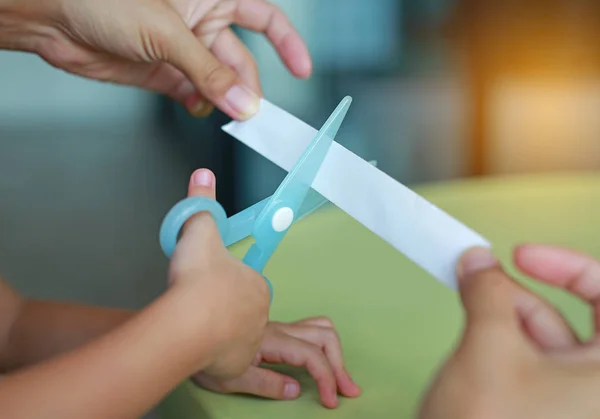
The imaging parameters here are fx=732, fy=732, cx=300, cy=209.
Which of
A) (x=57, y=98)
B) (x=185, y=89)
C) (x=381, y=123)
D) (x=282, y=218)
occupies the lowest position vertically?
(x=282, y=218)

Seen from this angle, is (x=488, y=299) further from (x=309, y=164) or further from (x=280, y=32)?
(x=280, y=32)

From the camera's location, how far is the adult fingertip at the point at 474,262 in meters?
0.41

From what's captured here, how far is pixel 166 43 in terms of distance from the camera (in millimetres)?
708

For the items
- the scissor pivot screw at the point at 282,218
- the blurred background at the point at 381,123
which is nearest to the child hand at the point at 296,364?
the scissor pivot screw at the point at 282,218

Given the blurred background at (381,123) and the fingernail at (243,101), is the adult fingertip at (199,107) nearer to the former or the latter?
the fingernail at (243,101)

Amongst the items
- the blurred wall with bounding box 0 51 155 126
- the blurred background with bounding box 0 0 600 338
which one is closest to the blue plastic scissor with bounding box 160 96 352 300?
the blurred background with bounding box 0 0 600 338

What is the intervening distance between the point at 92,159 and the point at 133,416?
8.35 ft

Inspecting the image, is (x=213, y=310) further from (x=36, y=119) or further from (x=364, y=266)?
(x=36, y=119)

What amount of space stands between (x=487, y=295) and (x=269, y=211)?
0.60 ft

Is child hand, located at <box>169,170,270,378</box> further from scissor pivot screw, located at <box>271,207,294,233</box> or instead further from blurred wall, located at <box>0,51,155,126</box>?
blurred wall, located at <box>0,51,155,126</box>

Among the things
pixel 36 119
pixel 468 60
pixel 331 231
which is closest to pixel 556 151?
pixel 468 60

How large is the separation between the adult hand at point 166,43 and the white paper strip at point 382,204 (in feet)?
0.24

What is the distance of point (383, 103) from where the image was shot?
2406 mm

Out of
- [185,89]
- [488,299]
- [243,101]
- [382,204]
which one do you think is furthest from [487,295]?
[185,89]
